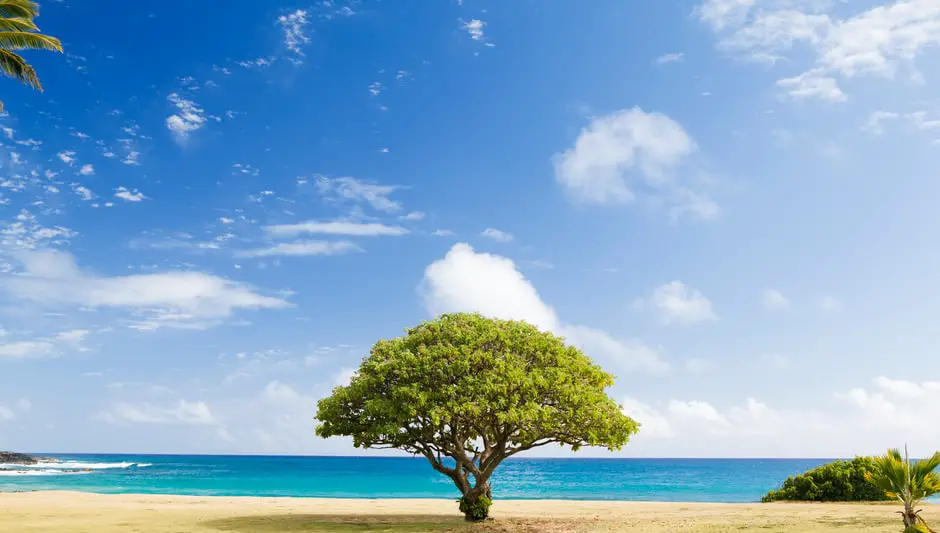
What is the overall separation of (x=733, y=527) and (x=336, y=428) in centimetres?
1480

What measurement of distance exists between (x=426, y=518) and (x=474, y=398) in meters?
8.44

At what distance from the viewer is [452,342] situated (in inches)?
1016

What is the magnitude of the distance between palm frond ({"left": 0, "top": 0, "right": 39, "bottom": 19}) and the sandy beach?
1838cm

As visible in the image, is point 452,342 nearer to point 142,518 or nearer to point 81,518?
point 142,518

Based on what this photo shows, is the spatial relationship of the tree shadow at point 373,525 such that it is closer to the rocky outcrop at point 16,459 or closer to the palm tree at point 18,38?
the palm tree at point 18,38

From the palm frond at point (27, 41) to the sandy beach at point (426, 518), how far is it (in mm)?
17159

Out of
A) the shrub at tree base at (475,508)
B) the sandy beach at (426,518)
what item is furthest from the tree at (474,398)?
the sandy beach at (426,518)

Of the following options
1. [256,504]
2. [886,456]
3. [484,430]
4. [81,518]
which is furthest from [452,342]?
[256,504]

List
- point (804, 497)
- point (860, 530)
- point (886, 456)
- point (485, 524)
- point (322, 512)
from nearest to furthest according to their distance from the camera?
point (886, 456)
point (860, 530)
point (485, 524)
point (322, 512)
point (804, 497)

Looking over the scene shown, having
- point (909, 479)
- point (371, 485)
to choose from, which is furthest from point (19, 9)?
point (371, 485)

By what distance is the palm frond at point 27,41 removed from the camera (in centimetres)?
2397

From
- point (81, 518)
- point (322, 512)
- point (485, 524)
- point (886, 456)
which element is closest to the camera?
point (886, 456)

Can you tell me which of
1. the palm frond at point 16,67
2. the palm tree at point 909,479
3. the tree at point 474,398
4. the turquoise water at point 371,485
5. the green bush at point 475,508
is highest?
the palm frond at point 16,67

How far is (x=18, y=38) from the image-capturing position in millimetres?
24094
